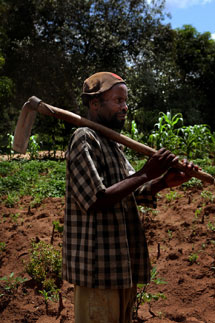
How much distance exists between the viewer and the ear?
6.34 ft

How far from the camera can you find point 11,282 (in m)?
3.65

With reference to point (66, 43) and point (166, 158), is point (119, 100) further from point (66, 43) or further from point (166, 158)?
point (66, 43)

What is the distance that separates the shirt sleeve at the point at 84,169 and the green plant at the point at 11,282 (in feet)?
6.85

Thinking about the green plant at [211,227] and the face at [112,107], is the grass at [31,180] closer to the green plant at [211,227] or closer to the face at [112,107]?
the green plant at [211,227]

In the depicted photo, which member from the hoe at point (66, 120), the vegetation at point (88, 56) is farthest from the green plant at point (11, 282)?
the vegetation at point (88, 56)

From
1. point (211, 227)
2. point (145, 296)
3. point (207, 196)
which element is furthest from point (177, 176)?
point (207, 196)

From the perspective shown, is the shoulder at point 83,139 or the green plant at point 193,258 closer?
the shoulder at point 83,139

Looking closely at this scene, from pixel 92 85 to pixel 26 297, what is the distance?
2308 millimetres

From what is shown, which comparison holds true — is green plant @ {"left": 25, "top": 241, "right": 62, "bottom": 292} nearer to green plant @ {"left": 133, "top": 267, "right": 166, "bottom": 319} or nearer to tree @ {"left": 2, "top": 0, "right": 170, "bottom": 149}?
green plant @ {"left": 133, "top": 267, "right": 166, "bottom": 319}

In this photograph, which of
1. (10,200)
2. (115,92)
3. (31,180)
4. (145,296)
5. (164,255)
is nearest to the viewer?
(115,92)

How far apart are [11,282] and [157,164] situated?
249 cm

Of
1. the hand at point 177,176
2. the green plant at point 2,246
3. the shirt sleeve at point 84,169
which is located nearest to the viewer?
the shirt sleeve at point 84,169

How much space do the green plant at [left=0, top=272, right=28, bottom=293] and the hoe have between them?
1.83 meters

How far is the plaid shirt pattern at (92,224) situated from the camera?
1.70 meters
